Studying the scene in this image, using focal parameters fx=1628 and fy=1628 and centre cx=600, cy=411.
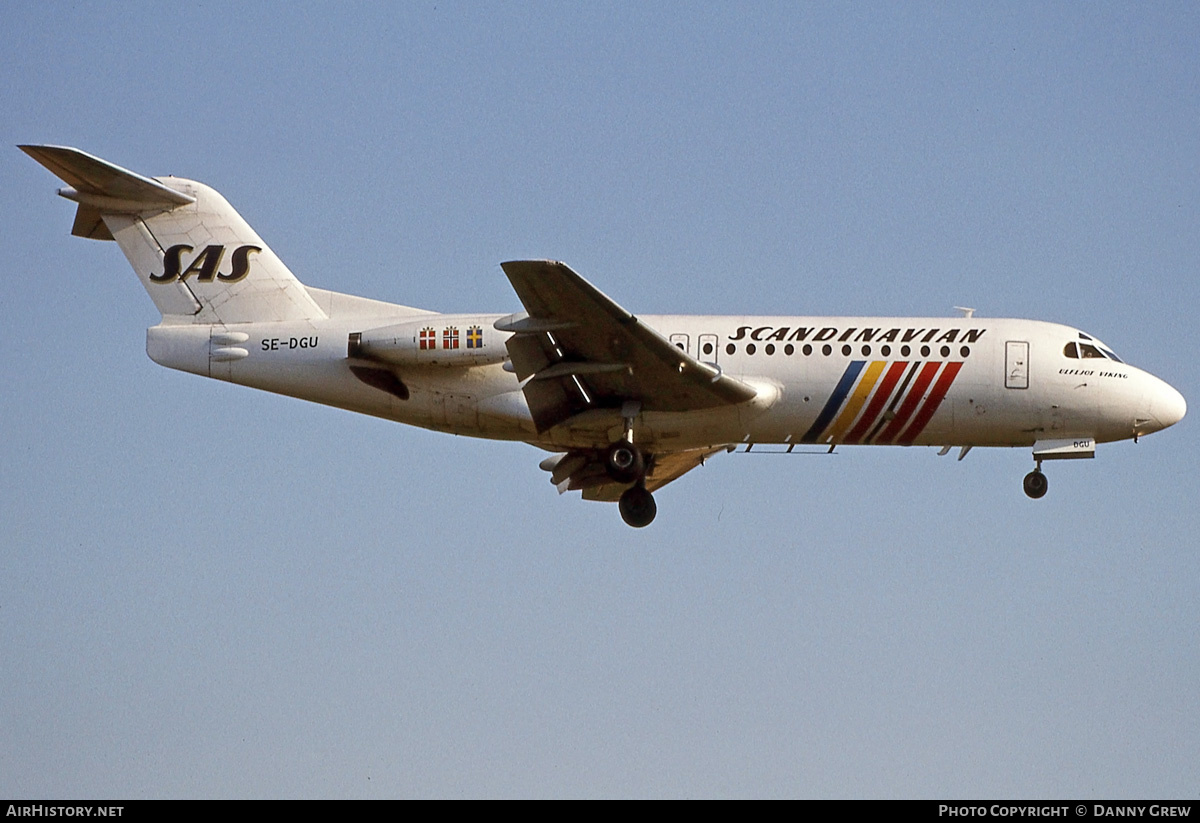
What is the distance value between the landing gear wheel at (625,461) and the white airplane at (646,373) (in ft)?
0.12

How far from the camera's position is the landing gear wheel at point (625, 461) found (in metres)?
28.3

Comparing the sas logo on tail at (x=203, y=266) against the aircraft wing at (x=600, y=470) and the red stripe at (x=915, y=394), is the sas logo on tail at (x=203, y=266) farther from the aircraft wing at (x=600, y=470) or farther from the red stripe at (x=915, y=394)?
the red stripe at (x=915, y=394)

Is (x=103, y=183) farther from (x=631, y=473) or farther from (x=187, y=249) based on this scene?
(x=631, y=473)

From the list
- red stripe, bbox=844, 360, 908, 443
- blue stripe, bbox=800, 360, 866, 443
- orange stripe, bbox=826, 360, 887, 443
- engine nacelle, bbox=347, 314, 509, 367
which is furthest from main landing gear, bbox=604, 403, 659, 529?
red stripe, bbox=844, 360, 908, 443

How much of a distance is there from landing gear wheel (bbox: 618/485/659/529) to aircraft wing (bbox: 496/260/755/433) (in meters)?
1.94

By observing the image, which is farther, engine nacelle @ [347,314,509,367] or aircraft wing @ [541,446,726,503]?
aircraft wing @ [541,446,726,503]

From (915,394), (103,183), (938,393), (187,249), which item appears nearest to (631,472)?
(915,394)

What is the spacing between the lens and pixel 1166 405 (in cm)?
2903

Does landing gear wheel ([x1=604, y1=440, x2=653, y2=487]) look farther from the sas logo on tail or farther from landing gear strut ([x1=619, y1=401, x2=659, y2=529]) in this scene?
the sas logo on tail

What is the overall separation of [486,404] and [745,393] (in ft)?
14.7

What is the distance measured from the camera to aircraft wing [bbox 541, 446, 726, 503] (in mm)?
29938

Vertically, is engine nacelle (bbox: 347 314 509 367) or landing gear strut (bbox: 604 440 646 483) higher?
engine nacelle (bbox: 347 314 509 367)

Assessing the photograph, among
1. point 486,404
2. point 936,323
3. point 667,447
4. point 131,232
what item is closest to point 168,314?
point 131,232

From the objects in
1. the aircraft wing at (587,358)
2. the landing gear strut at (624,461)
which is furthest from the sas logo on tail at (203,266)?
the landing gear strut at (624,461)
